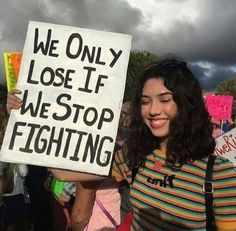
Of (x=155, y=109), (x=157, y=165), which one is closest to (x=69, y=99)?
(x=155, y=109)

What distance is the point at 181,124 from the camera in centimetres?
244

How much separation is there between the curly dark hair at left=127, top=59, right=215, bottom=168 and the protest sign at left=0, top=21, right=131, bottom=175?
16 centimetres

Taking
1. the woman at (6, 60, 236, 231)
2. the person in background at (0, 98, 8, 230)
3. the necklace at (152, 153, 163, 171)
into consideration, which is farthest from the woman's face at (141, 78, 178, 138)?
the person in background at (0, 98, 8, 230)

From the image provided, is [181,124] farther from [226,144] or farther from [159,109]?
[226,144]

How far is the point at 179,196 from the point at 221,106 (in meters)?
7.25

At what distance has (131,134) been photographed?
108 inches

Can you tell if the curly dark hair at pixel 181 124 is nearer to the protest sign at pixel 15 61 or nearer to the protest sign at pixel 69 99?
the protest sign at pixel 69 99

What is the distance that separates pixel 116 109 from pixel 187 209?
639 millimetres

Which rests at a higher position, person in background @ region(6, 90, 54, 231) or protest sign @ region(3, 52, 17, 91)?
protest sign @ region(3, 52, 17, 91)

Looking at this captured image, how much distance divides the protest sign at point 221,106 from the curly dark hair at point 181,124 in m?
6.82

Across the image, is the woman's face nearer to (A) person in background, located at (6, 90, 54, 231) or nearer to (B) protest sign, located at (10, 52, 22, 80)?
→ (B) protest sign, located at (10, 52, 22, 80)

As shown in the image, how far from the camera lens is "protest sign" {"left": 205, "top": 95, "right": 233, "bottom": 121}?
9258 mm

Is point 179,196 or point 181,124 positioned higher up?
point 181,124

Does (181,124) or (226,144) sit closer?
(181,124)
